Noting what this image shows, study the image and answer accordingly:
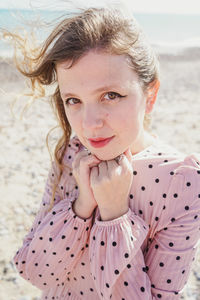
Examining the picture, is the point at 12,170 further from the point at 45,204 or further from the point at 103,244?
the point at 103,244

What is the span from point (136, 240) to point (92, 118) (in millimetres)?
784

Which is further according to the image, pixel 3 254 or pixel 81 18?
pixel 3 254

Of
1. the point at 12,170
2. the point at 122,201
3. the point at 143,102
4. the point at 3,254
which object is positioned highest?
the point at 143,102

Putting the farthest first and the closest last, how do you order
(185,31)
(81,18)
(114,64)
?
(185,31), (81,18), (114,64)

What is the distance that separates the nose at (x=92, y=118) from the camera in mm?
1962

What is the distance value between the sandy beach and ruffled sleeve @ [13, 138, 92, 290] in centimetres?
116

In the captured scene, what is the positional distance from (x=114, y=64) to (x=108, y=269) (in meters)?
1.22

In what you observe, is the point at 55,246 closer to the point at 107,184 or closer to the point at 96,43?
the point at 107,184

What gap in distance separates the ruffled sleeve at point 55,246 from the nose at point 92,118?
2.11 ft

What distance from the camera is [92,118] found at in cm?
198

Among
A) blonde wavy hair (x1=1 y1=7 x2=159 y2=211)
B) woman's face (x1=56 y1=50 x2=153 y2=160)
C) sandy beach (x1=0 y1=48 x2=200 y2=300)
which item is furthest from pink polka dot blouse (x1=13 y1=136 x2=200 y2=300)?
sandy beach (x1=0 y1=48 x2=200 y2=300)

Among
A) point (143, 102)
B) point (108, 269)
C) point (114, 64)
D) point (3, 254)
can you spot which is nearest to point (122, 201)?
point (108, 269)

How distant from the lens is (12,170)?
7.04 m

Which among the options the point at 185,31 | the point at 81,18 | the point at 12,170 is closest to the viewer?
the point at 81,18
